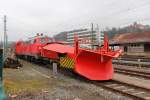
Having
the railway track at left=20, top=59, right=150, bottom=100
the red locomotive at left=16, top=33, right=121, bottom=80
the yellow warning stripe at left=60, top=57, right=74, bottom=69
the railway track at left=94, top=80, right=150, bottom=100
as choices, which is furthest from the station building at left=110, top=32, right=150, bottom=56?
the railway track at left=94, top=80, right=150, bottom=100

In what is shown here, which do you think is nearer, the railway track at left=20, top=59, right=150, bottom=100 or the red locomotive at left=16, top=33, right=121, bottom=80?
the railway track at left=20, top=59, right=150, bottom=100

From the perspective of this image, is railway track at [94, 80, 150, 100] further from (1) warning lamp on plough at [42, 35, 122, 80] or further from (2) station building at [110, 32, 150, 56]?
(2) station building at [110, 32, 150, 56]

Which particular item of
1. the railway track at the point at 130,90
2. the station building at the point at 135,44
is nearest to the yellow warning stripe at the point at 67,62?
the railway track at the point at 130,90

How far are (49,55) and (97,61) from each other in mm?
5268

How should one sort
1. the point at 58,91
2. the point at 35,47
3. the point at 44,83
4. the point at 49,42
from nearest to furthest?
the point at 58,91 → the point at 44,83 → the point at 49,42 → the point at 35,47

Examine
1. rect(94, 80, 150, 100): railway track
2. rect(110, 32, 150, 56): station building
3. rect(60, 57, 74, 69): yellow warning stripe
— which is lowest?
rect(94, 80, 150, 100): railway track

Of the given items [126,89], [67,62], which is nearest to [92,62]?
[67,62]

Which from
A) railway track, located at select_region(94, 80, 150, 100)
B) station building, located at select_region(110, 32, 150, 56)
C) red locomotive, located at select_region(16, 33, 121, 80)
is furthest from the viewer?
station building, located at select_region(110, 32, 150, 56)

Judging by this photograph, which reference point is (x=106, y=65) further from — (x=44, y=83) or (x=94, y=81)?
(x=44, y=83)

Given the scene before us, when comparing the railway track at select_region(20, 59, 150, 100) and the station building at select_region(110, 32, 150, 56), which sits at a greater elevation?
the station building at select_region(110, 32, 150, 56)

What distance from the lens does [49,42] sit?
23.4 metres

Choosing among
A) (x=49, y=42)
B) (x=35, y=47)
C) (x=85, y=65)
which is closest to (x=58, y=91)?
(x=85, y=65)

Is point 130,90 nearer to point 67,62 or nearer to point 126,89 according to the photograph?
point 126,89

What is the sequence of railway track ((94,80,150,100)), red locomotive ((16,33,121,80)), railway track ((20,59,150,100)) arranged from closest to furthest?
railway track ((94,80,150,100)) < railway track ((20,59,150,100)) < red locomotive ((16,33,121,80))
